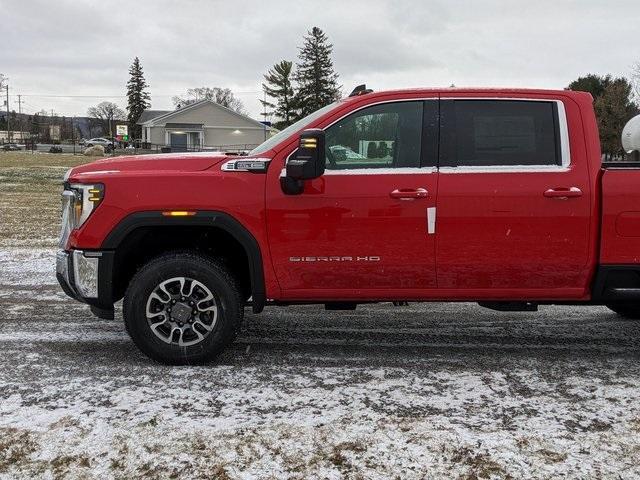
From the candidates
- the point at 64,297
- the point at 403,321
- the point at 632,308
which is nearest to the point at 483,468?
the point at 403,321

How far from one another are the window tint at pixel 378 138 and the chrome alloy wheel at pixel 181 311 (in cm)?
127

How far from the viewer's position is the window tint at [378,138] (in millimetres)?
4242

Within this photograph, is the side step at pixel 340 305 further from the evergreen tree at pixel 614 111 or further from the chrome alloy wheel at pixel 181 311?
the evergreen tree at pixel 614 111

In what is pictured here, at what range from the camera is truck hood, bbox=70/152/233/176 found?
4.30 m

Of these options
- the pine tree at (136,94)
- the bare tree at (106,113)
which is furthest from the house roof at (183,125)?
the bare tree at (106,113)

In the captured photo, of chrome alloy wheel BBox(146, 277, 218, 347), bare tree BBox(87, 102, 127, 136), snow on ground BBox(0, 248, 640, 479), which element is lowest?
snow on ground BBox(0, 248, 640, 479)

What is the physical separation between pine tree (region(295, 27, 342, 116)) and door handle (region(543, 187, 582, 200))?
204ft

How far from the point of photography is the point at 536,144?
4266mm

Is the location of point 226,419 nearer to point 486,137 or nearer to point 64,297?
point 486,137

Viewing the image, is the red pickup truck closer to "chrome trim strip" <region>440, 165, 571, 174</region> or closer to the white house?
"chrome trim strip" <region>440, 165, 571, 174</region>

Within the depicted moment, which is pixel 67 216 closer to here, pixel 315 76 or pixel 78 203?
pixel 78 203

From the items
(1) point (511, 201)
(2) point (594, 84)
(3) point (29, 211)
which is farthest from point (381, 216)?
(2) point (594, 84)

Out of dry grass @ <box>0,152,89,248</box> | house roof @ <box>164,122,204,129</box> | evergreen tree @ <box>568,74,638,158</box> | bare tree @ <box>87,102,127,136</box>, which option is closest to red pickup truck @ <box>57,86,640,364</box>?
dry grass @ <box>0,152,89,248</box>

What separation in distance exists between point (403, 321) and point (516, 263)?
5.26ft
